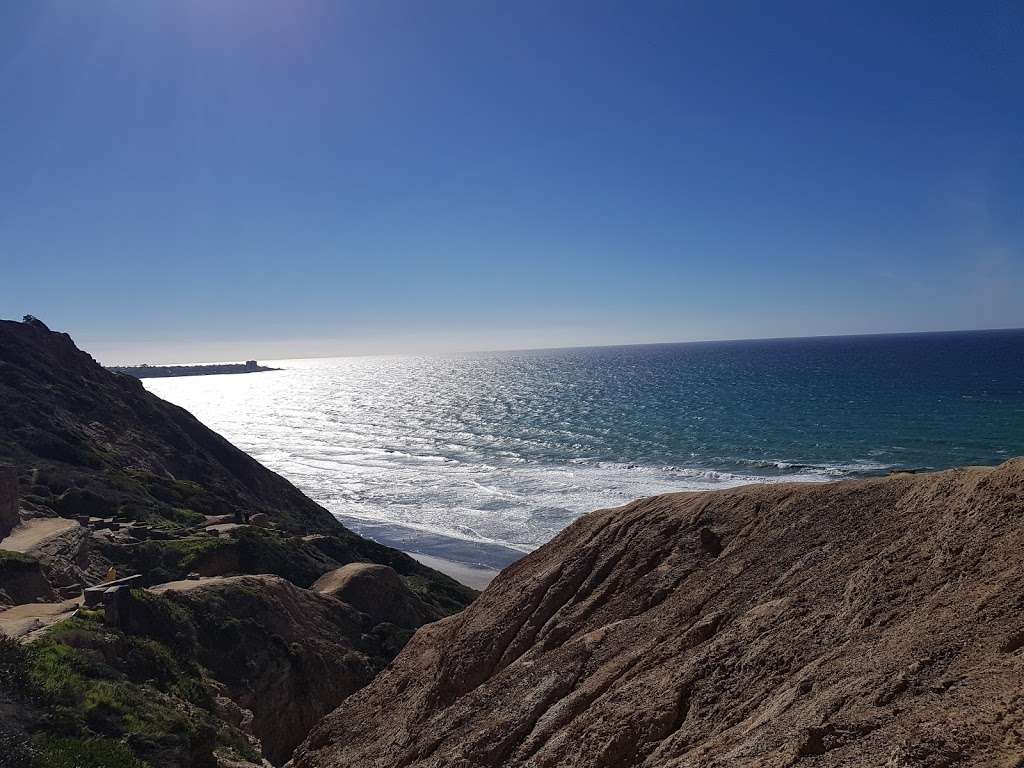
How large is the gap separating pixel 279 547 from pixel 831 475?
4239cm

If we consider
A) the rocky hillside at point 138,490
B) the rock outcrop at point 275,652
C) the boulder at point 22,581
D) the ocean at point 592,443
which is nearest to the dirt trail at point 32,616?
the boulder at point 22,581

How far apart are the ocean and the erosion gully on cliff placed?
12.1m

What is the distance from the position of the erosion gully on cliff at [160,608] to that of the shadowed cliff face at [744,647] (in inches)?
160

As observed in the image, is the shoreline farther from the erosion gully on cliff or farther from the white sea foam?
the white sea foam

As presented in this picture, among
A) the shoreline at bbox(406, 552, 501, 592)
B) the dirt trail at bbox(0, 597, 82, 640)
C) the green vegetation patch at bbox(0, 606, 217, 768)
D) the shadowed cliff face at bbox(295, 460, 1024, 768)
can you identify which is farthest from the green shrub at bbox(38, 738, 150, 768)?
the shoreline at bbox(406, 552, 501, 592)

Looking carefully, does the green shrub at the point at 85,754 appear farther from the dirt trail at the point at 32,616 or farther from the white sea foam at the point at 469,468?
the white sea foam at the point at 469,468

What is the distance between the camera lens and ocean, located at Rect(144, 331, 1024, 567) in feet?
177

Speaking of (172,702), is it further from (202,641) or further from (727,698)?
(727,698)

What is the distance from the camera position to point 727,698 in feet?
32.1

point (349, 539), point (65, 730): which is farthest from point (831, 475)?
point (65, 730)

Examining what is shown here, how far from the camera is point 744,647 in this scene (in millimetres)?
10680

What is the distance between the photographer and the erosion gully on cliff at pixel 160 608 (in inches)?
548

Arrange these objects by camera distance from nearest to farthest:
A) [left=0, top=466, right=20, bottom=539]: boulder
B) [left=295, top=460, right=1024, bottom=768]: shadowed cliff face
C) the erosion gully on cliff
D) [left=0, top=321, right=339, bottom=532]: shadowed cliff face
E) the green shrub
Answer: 1. [left=295, top=460, right=1024, bottom=768]: shadowed cliff face
2. the green shrub
3. the erosion gully on cliff
4. [left=0, top=466, right=20, bottom=539]: boulder
5. [left=0, top=321, right=339, bottom=532]: shadowed cliff face

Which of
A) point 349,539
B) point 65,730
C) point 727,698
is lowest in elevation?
point 349,539
